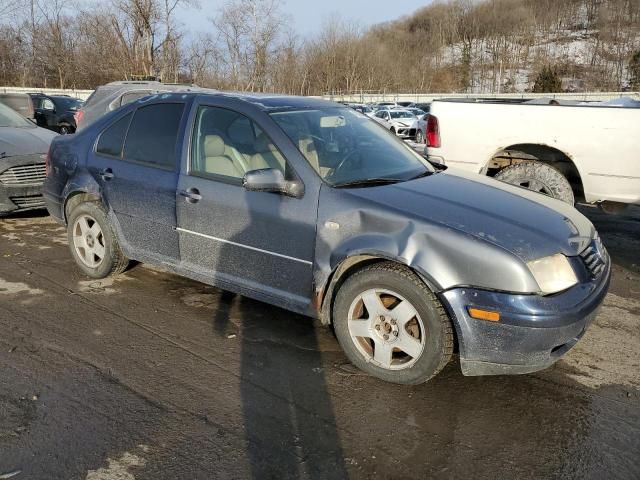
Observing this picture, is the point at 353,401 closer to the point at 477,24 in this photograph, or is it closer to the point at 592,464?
the point at 592,464

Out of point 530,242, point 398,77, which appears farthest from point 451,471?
point 398,77

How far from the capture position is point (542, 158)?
6.69m

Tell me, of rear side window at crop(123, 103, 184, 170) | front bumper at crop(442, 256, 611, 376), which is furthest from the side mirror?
front bumper at crop(442, 256, 611, 376)

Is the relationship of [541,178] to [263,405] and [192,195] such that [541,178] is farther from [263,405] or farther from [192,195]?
[263,405]

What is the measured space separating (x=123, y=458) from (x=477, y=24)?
111 m

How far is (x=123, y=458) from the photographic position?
2.64m

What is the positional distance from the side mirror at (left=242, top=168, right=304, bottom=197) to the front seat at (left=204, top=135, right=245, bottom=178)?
379 mm

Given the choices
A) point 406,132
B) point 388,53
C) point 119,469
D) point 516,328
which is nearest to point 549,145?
point 516,328

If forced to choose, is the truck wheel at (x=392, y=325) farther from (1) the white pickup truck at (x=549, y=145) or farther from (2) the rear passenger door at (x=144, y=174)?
(1) the white pickup truck at (x=549, y=145)

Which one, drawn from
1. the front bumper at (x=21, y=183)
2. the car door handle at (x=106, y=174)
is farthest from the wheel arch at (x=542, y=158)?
the front bumper at (x=21, y=183)

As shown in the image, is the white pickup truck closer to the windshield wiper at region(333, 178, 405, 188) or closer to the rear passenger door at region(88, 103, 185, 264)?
the windshield wiper at region(333, 178, 405, 188)

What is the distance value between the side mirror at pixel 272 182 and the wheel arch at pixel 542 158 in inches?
→ 148

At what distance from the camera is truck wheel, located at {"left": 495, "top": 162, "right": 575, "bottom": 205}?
6.26m

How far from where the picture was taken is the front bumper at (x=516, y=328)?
292 cm
